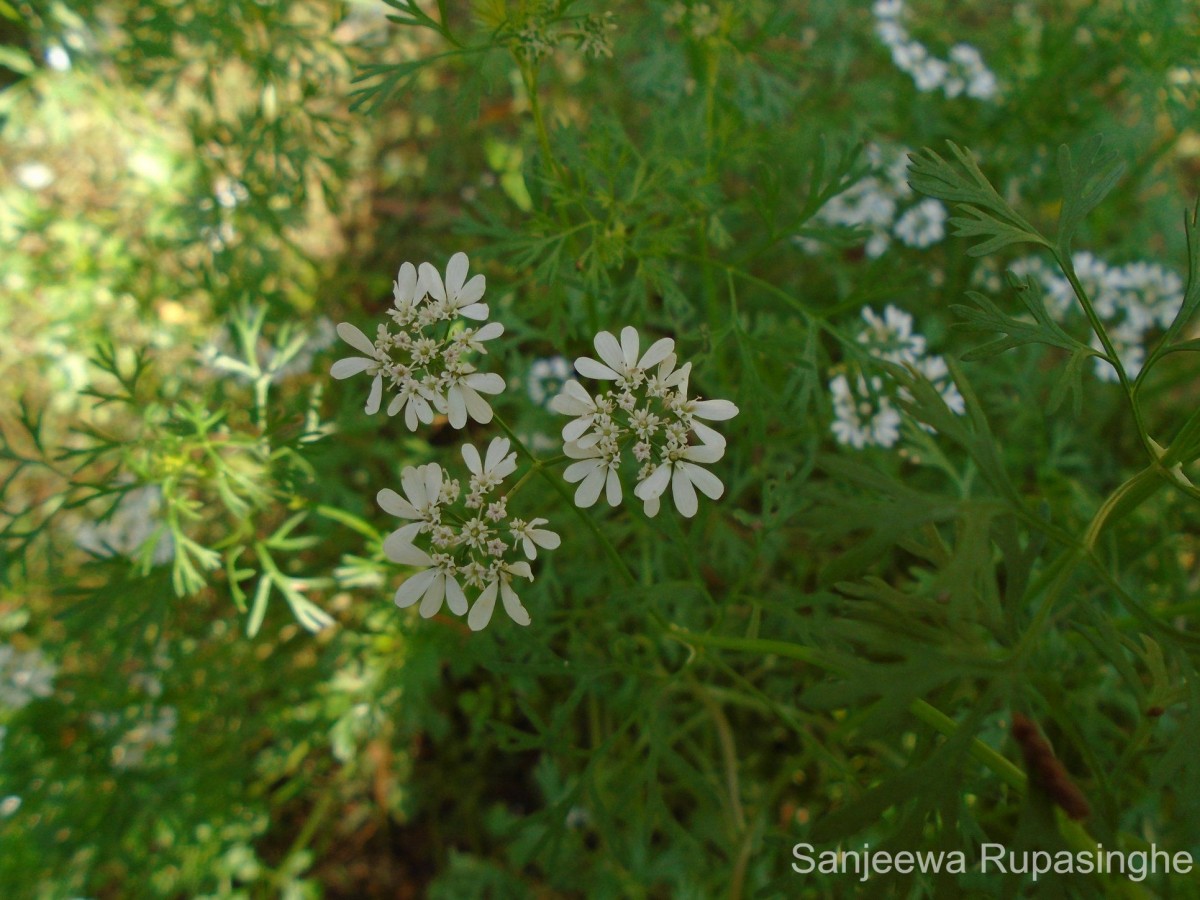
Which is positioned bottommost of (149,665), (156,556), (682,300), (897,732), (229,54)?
(897,732)

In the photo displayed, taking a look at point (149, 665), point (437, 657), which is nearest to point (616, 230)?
point (437, 657)

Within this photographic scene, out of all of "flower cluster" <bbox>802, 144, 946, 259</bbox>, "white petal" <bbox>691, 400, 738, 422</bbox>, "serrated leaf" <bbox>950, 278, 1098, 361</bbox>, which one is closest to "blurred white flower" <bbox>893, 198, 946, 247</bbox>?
"flower cluster" <bbox>802, 144, 946, 259</bbox>

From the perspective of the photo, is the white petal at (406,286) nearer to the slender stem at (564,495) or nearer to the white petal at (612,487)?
the slender stem at (564,495)

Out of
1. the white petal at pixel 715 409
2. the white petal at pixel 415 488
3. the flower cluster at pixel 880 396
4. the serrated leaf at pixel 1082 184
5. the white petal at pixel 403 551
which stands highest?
the flower cluster at pixel 880 396

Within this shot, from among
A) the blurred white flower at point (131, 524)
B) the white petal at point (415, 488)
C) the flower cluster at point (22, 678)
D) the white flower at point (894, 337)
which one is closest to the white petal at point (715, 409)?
the white petal at point (415, 488)

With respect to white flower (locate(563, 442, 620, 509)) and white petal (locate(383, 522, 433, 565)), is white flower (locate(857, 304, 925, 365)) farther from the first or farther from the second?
white petal (locate(383, 522, 433, 565))

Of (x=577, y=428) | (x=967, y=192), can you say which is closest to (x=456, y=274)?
(x=577, y=428)

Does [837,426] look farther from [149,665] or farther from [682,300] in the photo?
[149,665]
